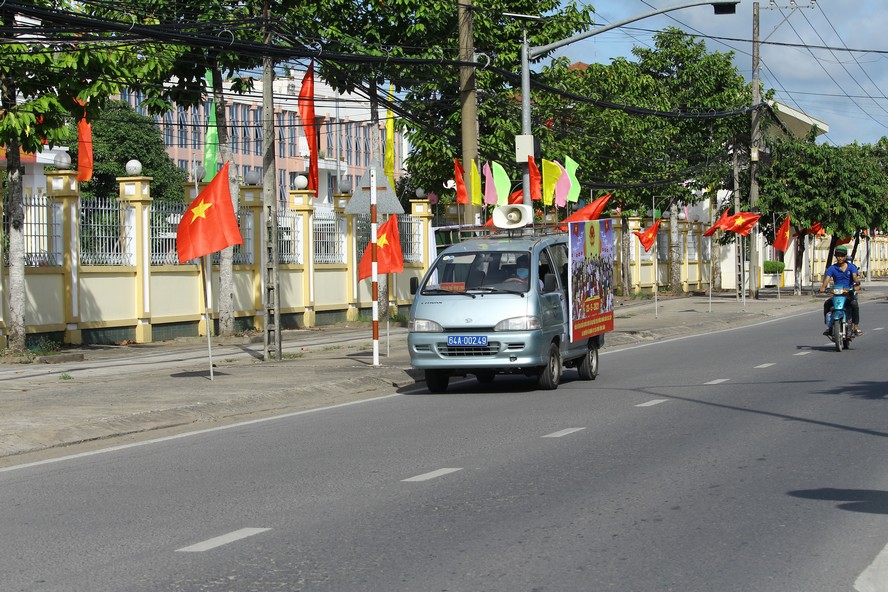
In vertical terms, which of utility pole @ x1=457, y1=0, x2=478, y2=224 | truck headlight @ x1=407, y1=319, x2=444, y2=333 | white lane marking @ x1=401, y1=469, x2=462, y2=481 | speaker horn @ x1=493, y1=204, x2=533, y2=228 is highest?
utility pole @ x1=457, y1=0, x2=478, y2=224

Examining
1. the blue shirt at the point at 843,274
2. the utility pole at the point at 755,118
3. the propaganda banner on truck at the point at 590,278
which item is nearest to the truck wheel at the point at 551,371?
the propaganda banner on truck at the point at 590,278

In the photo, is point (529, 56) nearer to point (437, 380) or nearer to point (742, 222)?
point (437, 380)

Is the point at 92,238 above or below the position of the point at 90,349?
above

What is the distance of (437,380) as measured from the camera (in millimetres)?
16938

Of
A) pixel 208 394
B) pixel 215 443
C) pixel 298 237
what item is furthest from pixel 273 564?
pixel 298 237

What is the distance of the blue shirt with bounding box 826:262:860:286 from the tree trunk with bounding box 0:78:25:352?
14.2 m

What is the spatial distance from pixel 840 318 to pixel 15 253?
1424 cm

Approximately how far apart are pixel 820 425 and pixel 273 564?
7.24m

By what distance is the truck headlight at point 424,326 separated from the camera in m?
16.3

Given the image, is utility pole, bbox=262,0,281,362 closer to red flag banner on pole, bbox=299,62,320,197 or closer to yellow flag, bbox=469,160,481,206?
yellow flag, bbox=469,160,481,206

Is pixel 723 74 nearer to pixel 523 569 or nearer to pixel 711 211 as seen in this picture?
pixel 711 211

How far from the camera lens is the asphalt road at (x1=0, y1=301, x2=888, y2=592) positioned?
6.43 m

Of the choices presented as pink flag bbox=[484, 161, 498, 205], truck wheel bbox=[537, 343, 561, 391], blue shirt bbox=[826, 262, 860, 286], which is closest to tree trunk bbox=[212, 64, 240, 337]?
pink flag bbox=[484, 161, 498, 205]

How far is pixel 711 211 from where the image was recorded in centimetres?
7188
